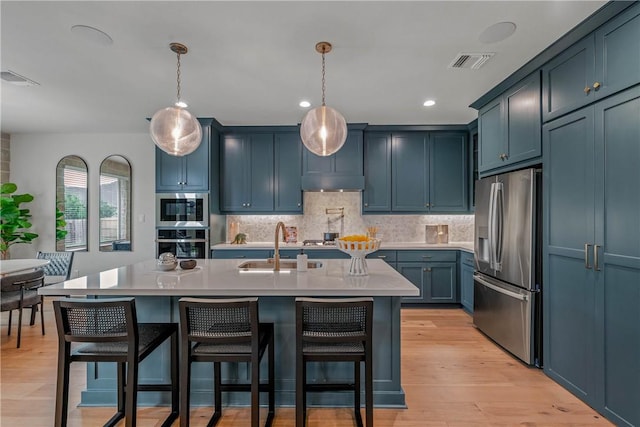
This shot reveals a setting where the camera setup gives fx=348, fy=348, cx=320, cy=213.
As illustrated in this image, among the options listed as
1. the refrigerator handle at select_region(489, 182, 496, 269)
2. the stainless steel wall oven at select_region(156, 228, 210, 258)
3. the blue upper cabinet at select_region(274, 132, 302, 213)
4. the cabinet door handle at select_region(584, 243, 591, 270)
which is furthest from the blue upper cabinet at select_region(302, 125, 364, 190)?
the cabinet door handle at select_region(584, 243, 591, 270)

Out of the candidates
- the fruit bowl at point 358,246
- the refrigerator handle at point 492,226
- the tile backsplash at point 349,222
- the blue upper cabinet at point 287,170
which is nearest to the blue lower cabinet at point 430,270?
the tile backsplash at point 349,222

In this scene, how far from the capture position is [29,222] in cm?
545

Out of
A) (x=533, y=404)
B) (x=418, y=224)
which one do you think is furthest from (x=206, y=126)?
(x=533, y=404)

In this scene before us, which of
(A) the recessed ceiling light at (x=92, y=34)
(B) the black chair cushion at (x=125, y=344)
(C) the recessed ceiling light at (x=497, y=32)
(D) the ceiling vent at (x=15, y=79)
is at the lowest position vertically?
Answer: (B) the black chair cushion at (x=125, y=344)

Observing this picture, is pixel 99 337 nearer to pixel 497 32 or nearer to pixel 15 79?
pixel 15 79

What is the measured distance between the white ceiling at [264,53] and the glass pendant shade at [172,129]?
0.54m

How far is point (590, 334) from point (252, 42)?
309 cm

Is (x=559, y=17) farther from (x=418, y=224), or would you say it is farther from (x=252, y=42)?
(x=418, y=224)

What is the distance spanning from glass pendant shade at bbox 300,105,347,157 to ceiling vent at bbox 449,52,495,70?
46.8 inches

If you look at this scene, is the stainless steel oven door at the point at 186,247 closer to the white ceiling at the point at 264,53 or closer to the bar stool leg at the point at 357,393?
the white ceiling at the point at 264,53

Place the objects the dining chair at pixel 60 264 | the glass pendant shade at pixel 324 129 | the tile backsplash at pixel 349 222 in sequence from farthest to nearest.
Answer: the tile backsplash at pixel 349 222 → the dining chair at pixel 60 264 → the glass pendant shade at pixel 324 129

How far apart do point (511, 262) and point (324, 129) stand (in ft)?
6.85

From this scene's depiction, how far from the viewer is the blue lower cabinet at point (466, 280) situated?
14.3ft

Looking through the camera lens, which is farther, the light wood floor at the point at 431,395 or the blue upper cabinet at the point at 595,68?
the light wood floor at the point at 431,395
